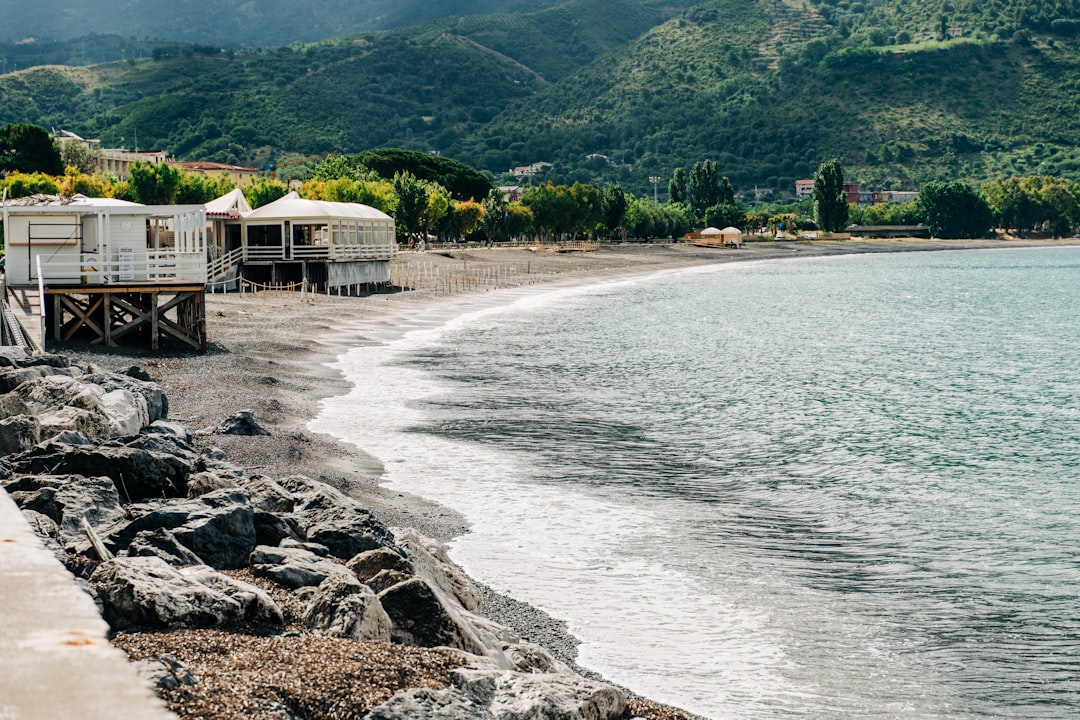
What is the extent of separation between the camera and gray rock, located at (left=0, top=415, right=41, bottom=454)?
14227 millimetres

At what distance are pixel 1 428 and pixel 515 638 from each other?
7.71m

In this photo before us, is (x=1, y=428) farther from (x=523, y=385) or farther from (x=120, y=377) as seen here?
(x=523, y=385)

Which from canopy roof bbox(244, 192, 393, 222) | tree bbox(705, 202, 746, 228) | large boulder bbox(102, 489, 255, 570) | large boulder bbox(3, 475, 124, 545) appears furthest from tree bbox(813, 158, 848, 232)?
large boulder bbox(102, 489, 255, 570)

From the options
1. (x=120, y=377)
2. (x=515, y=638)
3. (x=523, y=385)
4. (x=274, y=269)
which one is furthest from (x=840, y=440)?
(x=274, y=269)

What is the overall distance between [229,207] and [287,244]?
10.6ft

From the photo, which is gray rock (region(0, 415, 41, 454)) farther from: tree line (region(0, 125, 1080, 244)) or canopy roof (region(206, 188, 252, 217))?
tree line (region(0, 125, 1080, 244))

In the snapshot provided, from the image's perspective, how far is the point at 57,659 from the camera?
18.4 feet

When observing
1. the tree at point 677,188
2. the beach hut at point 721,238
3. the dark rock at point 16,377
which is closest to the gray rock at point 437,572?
the dark rock at point 16,377

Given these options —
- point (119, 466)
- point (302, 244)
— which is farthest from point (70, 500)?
point (302, 244)

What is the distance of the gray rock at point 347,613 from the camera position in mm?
7930

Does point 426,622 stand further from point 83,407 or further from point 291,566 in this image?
point 83,407

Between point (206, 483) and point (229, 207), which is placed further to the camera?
point (229, 207)

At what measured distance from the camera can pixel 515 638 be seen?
33.9 ft

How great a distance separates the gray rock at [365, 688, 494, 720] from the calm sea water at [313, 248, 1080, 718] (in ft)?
12.8
